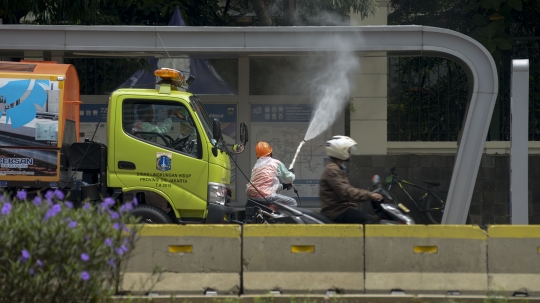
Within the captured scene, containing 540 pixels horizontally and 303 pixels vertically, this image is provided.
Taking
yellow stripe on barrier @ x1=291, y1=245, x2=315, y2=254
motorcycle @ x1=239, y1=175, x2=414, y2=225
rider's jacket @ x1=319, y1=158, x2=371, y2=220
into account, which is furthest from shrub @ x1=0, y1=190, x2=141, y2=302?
motorcycle @ x1=239, y1=175, x2=414, y2=225

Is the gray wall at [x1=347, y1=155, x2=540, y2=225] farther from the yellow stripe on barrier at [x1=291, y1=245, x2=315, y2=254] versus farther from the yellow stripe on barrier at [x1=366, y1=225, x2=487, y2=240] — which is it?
the yellow stripe on barrier at [x1=291, y1=245, x2=315, y2=254]

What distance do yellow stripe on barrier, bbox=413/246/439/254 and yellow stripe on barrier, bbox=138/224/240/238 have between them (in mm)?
1696

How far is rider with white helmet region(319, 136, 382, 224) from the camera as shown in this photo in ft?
25.3

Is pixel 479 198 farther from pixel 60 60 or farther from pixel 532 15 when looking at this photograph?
pixel 60 60

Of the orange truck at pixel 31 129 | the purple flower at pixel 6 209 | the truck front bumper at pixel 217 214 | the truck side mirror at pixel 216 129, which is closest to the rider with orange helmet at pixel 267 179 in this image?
the truck front bumper at pixel 217 214

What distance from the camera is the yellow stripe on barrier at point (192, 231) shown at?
700 cm

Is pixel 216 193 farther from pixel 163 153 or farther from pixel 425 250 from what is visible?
pixel 425 250

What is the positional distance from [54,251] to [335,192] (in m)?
3.41

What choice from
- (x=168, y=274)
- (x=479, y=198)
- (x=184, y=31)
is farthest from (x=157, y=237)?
(x=479, y=198)

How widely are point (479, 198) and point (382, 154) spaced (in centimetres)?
A: 209

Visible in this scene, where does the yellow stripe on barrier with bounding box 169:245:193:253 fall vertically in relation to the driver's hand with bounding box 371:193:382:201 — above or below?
below

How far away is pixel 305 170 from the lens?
14898 millimetres

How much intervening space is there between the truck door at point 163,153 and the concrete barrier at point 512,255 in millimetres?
3846

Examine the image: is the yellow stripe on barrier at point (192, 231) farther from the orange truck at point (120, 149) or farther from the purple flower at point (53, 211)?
the orange truck at point (120, 149)
